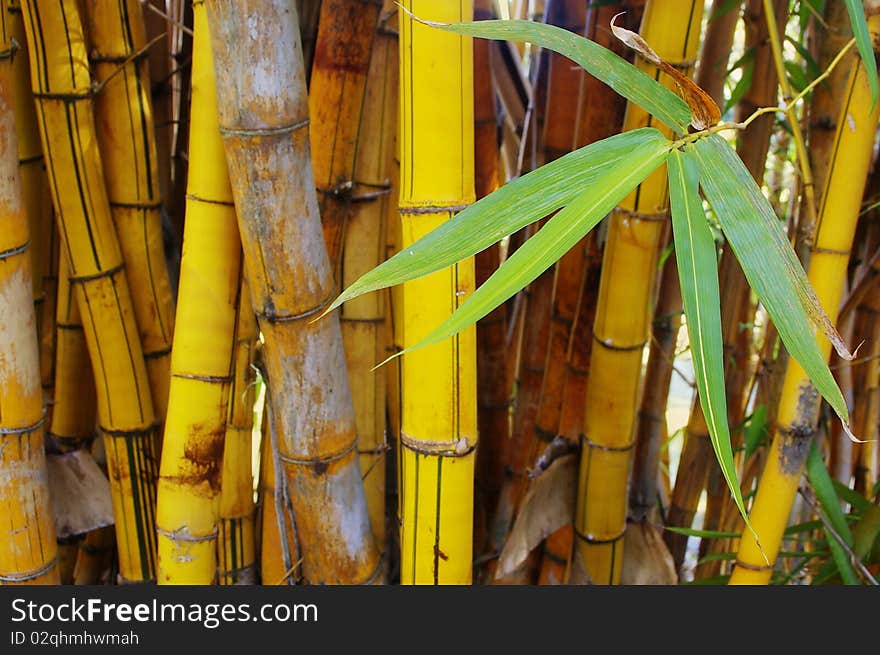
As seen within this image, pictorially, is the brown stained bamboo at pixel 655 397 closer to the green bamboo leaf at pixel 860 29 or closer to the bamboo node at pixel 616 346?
the bamboo node at pixel 616 346

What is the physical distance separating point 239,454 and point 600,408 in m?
0.36

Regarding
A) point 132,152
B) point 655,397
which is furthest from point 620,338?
point 132,152

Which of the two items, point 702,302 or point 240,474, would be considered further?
point 240,474

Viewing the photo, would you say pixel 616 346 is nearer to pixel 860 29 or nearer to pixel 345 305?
pixel 345 305

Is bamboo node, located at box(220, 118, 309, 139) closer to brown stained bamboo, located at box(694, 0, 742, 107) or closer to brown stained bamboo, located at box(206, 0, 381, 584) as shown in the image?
brown stained bamboo, located at box(206, 0, 381, 584)

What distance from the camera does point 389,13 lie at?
0.77 metres

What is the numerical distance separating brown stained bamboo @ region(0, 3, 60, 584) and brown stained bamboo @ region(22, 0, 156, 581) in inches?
1.7

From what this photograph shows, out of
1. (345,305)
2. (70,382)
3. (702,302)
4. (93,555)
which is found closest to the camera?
(702,302)

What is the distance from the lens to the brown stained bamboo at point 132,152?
31.2 inches

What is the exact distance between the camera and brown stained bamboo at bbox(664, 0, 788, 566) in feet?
3.19

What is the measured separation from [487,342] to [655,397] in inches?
9.8

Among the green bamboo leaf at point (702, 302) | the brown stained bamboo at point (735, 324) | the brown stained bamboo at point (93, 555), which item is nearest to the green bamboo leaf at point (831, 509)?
the brown stained bamboo at point (735, 324)

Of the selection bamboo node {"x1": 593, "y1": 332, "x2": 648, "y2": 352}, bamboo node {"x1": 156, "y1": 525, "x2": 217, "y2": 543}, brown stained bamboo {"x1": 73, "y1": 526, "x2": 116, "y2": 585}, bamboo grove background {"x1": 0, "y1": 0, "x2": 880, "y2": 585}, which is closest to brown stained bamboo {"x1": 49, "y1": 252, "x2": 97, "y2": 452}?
bamboo grove background {"x1": 0, "y1": 0, "x2": 880, "y2": 585}

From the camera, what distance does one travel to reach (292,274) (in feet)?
2.14
